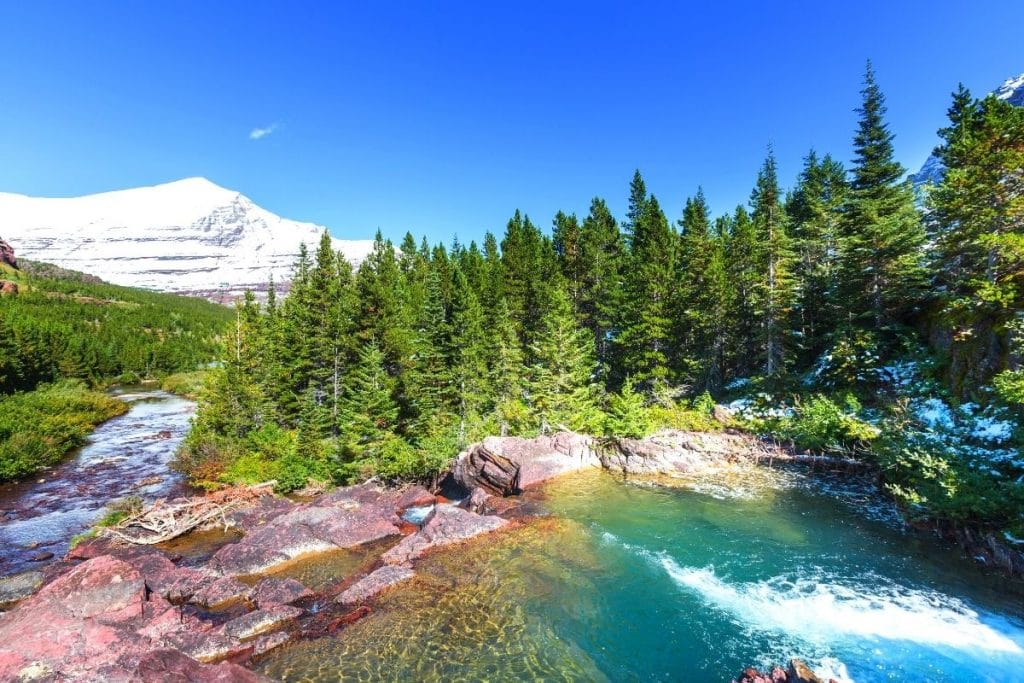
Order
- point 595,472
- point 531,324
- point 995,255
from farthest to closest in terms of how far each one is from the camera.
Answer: point 531,324
point 595,472
point 995,255

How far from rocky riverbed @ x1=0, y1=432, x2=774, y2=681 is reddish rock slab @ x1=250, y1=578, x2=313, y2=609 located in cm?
4

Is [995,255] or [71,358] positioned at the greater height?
[995,255]

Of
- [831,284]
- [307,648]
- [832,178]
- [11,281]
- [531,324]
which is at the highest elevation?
[832,178]

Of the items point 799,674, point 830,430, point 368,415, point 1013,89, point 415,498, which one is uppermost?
point 1013,89

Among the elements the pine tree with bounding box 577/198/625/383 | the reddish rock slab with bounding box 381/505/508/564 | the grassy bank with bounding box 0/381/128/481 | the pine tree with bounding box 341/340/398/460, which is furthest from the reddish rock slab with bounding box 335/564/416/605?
the grassy bank with bounding box 0/381/128/481

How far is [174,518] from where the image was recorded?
19.5 metres

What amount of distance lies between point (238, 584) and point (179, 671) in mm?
6445

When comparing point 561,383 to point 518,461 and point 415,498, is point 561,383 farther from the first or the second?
point 415,498

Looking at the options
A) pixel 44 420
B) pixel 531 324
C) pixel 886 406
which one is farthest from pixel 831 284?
pixel 44 420

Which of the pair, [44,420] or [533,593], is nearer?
[533,593]

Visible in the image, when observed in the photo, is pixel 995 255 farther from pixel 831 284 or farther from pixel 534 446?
pixel 534 446

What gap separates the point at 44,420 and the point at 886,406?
60204mm

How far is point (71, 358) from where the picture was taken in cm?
6631

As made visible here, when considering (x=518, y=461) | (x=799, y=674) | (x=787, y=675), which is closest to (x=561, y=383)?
(x=518, y=461)
